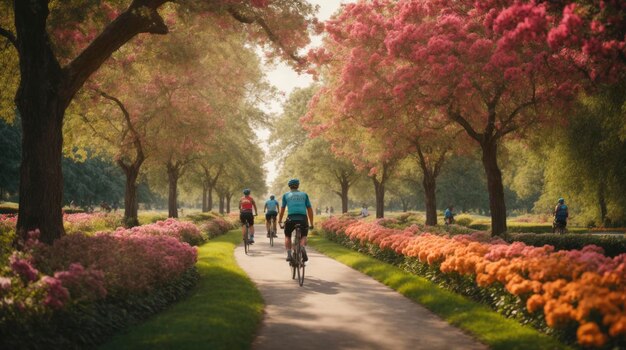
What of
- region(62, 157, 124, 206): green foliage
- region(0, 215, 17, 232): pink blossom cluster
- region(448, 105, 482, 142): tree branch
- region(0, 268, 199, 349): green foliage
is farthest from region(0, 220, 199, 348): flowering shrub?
region(62, 157, 124, 206): green foliage

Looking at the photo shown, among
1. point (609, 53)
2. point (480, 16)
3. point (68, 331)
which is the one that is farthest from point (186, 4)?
point (480, 16)

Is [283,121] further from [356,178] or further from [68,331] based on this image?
[68,331]

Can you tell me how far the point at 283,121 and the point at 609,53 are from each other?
144 ft

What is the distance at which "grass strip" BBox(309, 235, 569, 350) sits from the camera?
660cm

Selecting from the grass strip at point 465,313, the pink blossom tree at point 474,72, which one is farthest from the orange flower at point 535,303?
the pink blossom tree at point 474,72

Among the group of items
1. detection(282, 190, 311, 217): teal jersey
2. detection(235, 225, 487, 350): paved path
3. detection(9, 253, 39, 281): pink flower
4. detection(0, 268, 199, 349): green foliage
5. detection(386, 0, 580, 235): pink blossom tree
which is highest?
detection(386, 0, 580, 235): pink blossom tree

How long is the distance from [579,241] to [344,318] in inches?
398

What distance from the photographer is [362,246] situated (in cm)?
1870

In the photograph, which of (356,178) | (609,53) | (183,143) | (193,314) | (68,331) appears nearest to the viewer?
(68,331)

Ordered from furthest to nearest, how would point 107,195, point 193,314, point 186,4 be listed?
point 107,195 < point 186,4 < point 193,314

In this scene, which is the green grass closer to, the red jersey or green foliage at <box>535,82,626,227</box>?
the red jersey

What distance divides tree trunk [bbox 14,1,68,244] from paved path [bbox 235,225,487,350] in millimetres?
4837

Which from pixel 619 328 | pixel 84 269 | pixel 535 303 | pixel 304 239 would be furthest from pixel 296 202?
pixel 619 328

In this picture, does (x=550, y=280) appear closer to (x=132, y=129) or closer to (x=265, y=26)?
(x=265, y=26)
